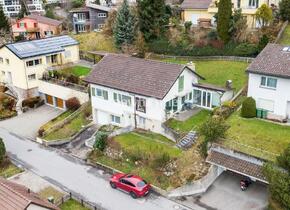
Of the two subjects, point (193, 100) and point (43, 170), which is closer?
point (43, 170)

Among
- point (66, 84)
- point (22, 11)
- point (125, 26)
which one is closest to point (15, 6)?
point (22, 11)

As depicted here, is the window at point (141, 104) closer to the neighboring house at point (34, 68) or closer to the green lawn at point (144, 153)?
the green lawn at point (144, 153)

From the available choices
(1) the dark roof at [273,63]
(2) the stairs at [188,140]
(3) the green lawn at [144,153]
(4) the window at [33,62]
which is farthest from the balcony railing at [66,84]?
(1) the dark roof at [273,63]

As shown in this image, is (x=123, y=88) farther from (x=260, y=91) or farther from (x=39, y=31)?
(x=39, y=31)

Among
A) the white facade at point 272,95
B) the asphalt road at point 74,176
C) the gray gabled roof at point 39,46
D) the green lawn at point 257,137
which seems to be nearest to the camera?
the asphalt road at point 74,176

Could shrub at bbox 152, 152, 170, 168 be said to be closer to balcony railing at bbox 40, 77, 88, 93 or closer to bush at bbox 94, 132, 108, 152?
bush at bbox 94, 132, 108, 152

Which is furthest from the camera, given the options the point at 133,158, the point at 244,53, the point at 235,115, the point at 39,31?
the point at 39,31

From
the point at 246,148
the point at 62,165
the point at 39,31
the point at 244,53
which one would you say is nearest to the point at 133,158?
the point at 62,165
